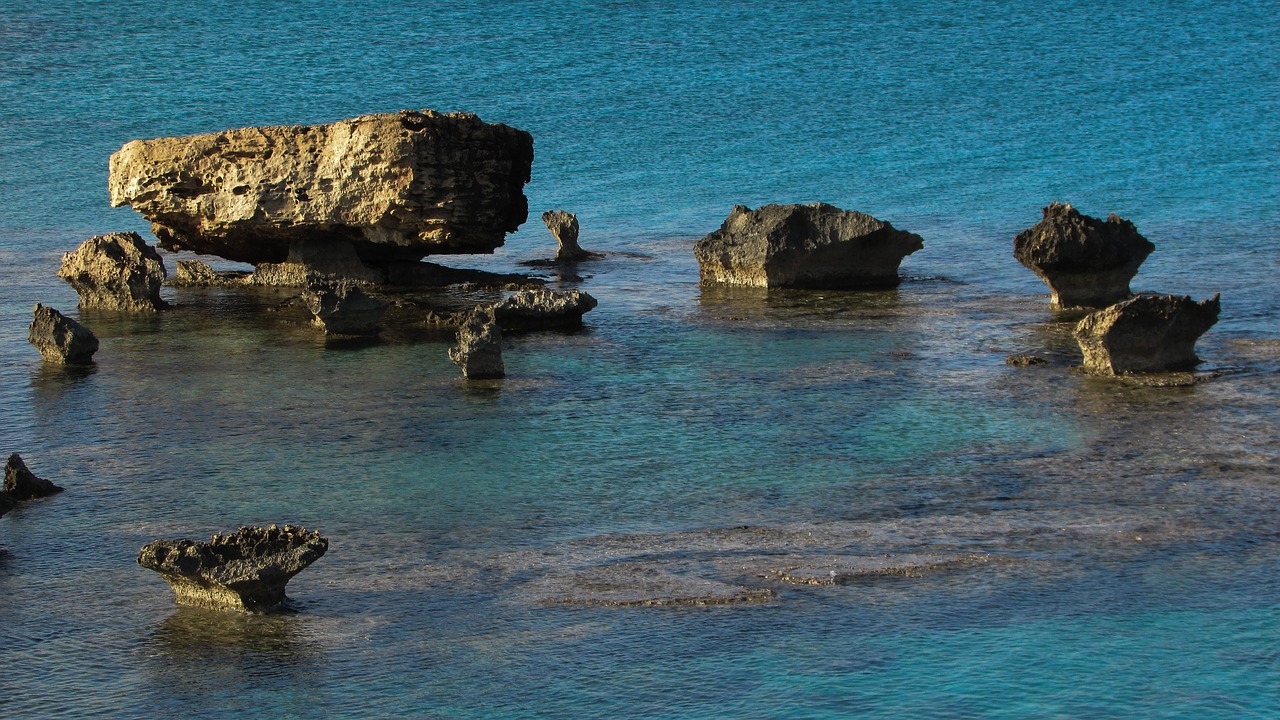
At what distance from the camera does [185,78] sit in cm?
3894

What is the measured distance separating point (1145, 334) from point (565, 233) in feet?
35.8

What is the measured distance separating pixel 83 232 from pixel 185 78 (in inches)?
461

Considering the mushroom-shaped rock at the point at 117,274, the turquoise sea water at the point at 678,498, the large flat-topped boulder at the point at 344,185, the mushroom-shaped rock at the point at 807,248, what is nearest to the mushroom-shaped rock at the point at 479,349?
the turquoise sea water at the point at 678,498

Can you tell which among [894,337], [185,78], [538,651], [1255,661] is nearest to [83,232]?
[185,78]

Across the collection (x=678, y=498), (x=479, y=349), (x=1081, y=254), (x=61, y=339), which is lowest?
(x=678, y=498)

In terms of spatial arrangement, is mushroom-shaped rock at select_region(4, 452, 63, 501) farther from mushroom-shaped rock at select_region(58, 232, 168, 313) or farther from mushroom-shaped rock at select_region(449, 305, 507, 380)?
mushroom-shaped rock at select_region(58, 232, 168, 313)

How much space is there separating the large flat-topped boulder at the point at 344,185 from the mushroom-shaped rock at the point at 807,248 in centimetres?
298

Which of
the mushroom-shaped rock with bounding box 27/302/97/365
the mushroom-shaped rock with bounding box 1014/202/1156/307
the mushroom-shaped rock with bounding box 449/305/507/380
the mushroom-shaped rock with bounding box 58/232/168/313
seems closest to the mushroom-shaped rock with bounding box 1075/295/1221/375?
the mushroom-shaped rock with bounding box 1014/202/1156/307

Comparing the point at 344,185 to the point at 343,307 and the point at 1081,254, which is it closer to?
the point at 343,307

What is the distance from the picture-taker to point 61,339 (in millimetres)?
14742

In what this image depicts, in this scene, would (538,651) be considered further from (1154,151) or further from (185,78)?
(185,78)

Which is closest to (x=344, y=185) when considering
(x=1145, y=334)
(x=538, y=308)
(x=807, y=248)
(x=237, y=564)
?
(x=538, y=308)

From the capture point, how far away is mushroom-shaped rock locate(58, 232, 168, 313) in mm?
18469

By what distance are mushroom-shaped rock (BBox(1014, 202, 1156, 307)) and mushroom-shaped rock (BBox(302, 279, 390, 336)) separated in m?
7.06
